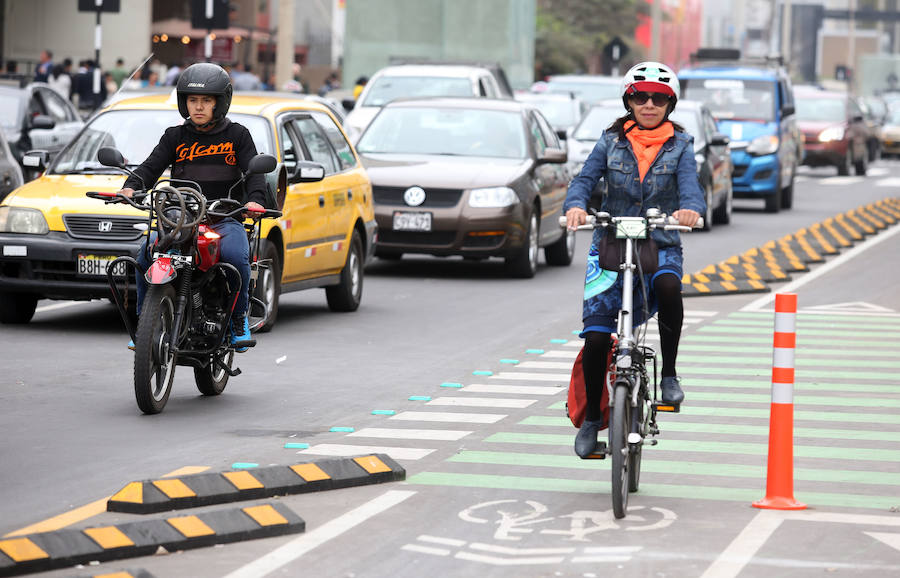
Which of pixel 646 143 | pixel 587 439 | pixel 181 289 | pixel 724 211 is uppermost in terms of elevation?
pixel 646 143

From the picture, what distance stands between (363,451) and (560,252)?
37.5 ft

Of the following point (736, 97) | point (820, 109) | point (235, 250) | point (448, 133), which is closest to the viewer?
point (235, 250)

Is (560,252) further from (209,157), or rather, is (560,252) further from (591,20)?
(591,20)

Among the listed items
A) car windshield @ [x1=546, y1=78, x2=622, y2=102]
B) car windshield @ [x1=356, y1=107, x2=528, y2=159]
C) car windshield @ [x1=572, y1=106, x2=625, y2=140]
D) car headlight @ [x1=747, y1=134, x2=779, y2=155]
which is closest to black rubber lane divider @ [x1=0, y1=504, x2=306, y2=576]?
car windshield @ [x1=356, y1=107, x2=528, y2=159]

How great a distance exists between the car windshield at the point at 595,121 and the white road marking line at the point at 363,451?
56.6 feet

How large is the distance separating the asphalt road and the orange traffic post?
0.12m

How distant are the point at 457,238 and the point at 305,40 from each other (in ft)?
175

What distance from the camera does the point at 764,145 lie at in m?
28.5

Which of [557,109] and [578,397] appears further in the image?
[557,109]

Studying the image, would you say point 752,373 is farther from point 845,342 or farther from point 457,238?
point 457,238

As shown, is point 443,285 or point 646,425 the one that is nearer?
point 646,425

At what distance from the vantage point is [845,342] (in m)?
13.7

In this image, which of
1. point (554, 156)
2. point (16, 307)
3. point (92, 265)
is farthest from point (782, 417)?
point (554, 156)

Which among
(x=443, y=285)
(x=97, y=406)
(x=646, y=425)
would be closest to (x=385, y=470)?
(x=646, y=425)
